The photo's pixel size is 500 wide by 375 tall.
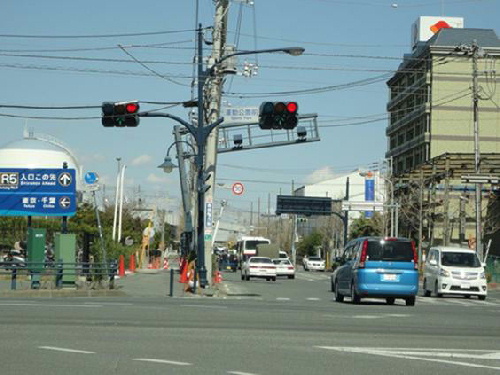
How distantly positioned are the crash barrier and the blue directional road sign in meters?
5.57

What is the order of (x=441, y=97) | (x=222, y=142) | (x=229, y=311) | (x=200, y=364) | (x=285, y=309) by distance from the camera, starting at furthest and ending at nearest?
(x=441, y=97)
(x=222, y=142)
(x=285, y=309)
(x=229, y=311)
(x=200, y=364)

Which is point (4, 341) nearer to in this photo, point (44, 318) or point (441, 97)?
point (44, 318)

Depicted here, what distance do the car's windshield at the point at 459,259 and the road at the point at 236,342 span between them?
13.8m

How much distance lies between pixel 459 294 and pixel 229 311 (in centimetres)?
1809

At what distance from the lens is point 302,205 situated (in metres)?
103

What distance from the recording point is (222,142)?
5216cm

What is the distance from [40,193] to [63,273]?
9.60 metres

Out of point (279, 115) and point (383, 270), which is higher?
point (279, 115)

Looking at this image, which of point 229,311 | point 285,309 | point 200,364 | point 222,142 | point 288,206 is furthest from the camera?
point 288,206

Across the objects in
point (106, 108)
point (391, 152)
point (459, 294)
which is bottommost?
point (459, 294)

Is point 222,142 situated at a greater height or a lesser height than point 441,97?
lesser

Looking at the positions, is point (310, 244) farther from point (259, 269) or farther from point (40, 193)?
point (40, 193)

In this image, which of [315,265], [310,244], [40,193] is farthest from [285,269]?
[310,244]

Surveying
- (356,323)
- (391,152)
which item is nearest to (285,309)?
(356,323)
